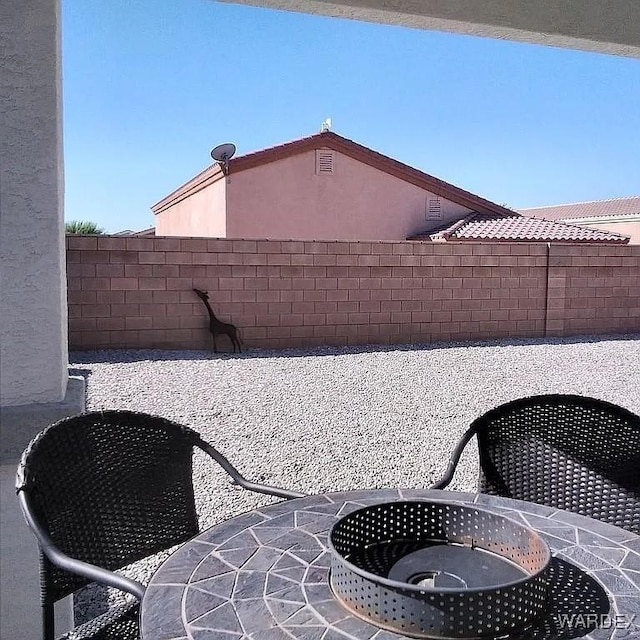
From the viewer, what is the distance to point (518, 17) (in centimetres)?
272

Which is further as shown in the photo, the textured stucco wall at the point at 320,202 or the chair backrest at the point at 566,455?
the textured stucco wall at the point at 320,202

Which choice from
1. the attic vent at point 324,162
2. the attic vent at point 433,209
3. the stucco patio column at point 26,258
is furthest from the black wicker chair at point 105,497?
the attic vent at point 433,209

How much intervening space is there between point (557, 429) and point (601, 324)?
9.87 metres

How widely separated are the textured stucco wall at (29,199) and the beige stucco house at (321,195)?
1296 centimetres

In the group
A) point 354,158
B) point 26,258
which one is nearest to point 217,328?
point 26,258

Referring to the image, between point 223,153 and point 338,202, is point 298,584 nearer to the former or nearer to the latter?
point 223,153

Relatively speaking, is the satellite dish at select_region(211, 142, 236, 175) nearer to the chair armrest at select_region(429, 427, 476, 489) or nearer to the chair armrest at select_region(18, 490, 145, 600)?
the chair armrest at select_region(429, 427, 476, 489)

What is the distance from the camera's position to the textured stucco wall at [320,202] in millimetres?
15078

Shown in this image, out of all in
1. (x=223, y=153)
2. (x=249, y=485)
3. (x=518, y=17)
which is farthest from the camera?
(x=223, y=153)

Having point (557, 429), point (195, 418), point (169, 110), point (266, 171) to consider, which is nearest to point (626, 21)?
point (557, 429)

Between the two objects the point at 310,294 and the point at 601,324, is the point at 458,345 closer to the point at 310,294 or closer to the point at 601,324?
the point at 310,294

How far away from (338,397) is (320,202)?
9755 mm

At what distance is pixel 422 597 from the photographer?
1.19 meters

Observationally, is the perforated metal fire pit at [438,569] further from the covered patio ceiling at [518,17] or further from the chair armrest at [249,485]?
the covered patio ceiling at [518,17]
